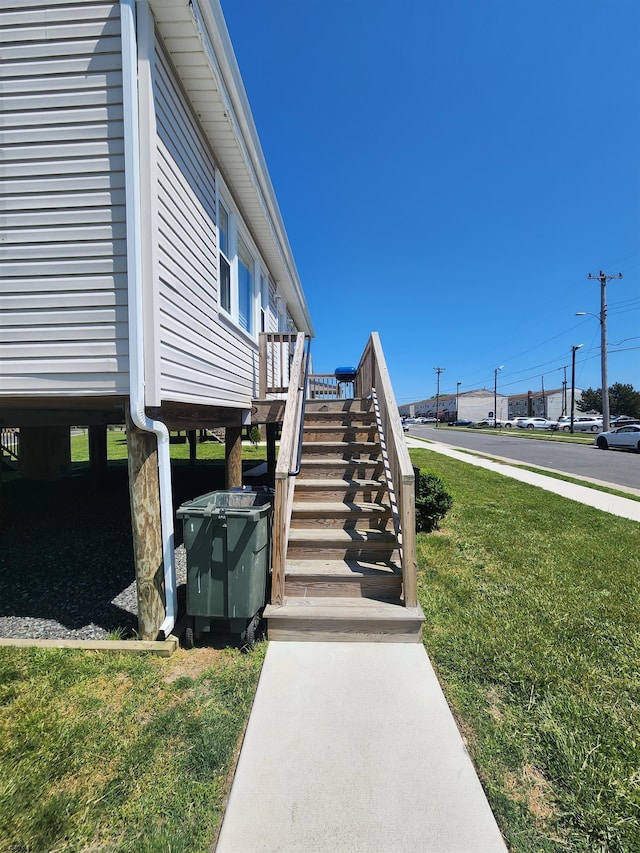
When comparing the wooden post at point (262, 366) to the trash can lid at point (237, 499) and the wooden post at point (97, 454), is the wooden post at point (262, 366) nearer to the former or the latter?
the trash can lid at point (237, 499)

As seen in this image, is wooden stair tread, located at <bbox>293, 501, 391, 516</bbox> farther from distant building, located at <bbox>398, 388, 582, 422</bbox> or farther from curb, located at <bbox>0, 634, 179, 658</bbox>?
distant building, located at <bbox>398, 388, 582, 422</bbox>

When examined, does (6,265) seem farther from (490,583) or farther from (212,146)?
(490,583)

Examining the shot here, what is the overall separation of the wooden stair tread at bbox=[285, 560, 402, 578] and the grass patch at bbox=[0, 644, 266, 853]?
0.76 m

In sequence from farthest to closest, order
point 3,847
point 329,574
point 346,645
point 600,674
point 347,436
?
point 347,436 → point 329,574 → point 346,645 → point 600,674 → point 3,847

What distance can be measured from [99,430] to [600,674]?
347 inches

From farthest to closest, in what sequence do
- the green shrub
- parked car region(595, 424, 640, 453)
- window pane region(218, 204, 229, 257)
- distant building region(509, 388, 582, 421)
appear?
distant building region(509, 388, 582, 421) → parked car region(595, 424, 640, 453) → the green shrub → window pane region(218, 204, 229, 257)

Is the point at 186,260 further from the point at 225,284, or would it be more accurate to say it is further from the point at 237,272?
the point at 237,272

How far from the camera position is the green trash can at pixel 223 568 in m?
2.99

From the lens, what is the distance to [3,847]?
158 centimetres

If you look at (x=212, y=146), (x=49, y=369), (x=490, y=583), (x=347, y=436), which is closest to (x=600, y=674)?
(x=490, y=583)

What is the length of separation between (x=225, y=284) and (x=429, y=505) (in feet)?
13.8

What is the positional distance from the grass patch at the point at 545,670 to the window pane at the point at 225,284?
417 cm

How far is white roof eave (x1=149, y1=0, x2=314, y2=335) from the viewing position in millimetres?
3258

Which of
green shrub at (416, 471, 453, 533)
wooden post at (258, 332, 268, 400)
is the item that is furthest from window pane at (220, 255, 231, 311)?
green shrub at (416, 471, 453, 533)
